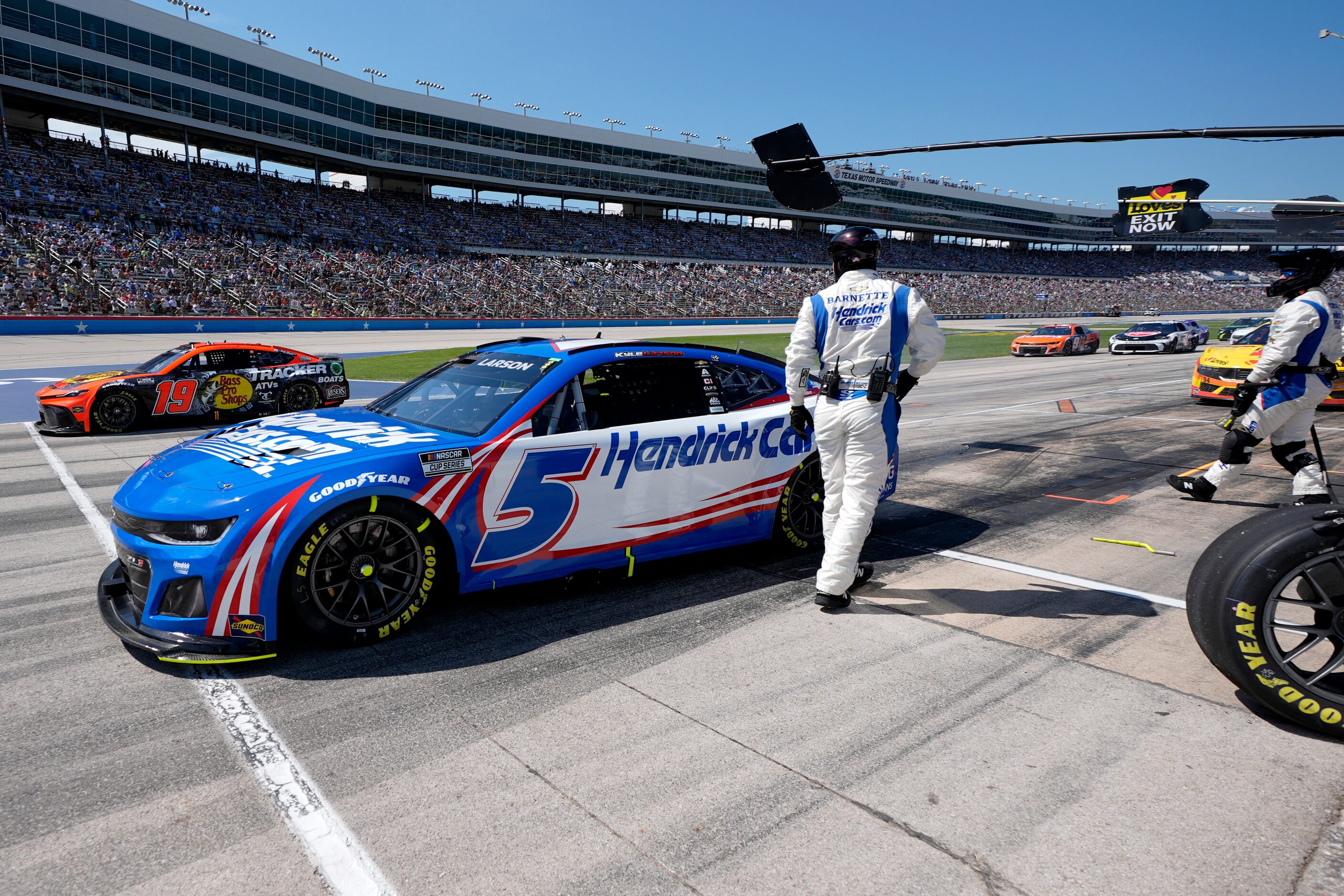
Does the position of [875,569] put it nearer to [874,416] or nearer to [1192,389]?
[874,416]

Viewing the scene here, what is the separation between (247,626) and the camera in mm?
3410

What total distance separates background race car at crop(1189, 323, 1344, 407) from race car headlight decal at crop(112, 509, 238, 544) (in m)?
13.8

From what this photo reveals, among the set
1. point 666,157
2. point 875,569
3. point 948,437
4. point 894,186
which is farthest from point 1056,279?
point 875,569

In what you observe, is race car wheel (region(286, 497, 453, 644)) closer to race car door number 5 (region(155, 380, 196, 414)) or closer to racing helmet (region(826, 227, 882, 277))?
racing helmet (region(826, 227, 882, 277))

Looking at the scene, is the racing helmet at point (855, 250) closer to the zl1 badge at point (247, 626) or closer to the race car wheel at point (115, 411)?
Result: the zl1 badge at point (247, 626)

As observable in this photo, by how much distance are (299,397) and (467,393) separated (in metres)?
9.65

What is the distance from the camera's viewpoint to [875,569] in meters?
5.15

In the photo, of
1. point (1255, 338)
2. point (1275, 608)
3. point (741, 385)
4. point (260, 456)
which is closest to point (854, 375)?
point (741, 385)

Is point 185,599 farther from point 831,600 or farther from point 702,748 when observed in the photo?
point 831,600

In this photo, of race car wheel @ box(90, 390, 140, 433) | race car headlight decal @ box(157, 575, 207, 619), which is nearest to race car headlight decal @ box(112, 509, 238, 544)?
race car headlight decal @ box(157, 575, 207, 619)

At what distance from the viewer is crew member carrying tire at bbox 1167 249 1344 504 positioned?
18.6 feet

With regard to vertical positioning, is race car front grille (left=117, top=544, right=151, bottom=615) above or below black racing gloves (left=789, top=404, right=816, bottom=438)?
below

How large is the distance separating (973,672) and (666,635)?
1.48 meters

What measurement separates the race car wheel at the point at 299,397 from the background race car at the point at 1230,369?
14.8 metres
